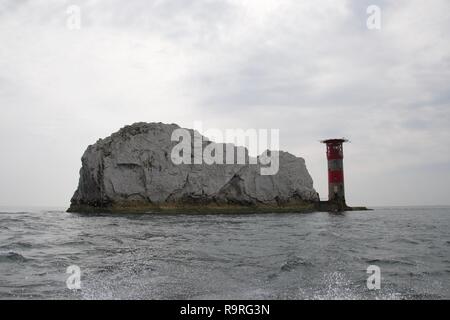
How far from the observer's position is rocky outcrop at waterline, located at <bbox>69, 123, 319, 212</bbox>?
46094 millimetres

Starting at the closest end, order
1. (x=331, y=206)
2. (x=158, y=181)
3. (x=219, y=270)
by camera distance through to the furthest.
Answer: (x=219, y=270) < (x=158, y=181) < (x=331, y=206)

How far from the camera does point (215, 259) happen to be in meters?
10.2

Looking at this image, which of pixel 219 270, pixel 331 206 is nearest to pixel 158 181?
pixel 331 206

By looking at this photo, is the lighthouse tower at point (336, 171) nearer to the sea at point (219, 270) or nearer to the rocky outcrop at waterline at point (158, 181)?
the rocky outcrop at waterline at point (158, 181)

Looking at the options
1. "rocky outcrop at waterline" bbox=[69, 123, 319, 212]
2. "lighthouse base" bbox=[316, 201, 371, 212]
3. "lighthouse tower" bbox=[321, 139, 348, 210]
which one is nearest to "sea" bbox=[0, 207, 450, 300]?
"rocky outcrop at waterline" bbox=[69, 123, 319, 212]

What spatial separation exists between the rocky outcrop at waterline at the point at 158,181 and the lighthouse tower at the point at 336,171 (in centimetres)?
488

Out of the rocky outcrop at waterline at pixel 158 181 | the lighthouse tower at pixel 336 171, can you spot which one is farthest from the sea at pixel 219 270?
the lighthouse tower at pixel 336 171

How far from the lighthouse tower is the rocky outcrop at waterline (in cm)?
488

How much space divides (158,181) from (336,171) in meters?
24.0

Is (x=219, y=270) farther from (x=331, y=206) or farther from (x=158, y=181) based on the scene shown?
(x=331, y=206)

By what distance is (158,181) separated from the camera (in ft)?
155

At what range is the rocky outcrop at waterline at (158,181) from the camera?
151ft

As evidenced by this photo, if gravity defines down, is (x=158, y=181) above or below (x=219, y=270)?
above
